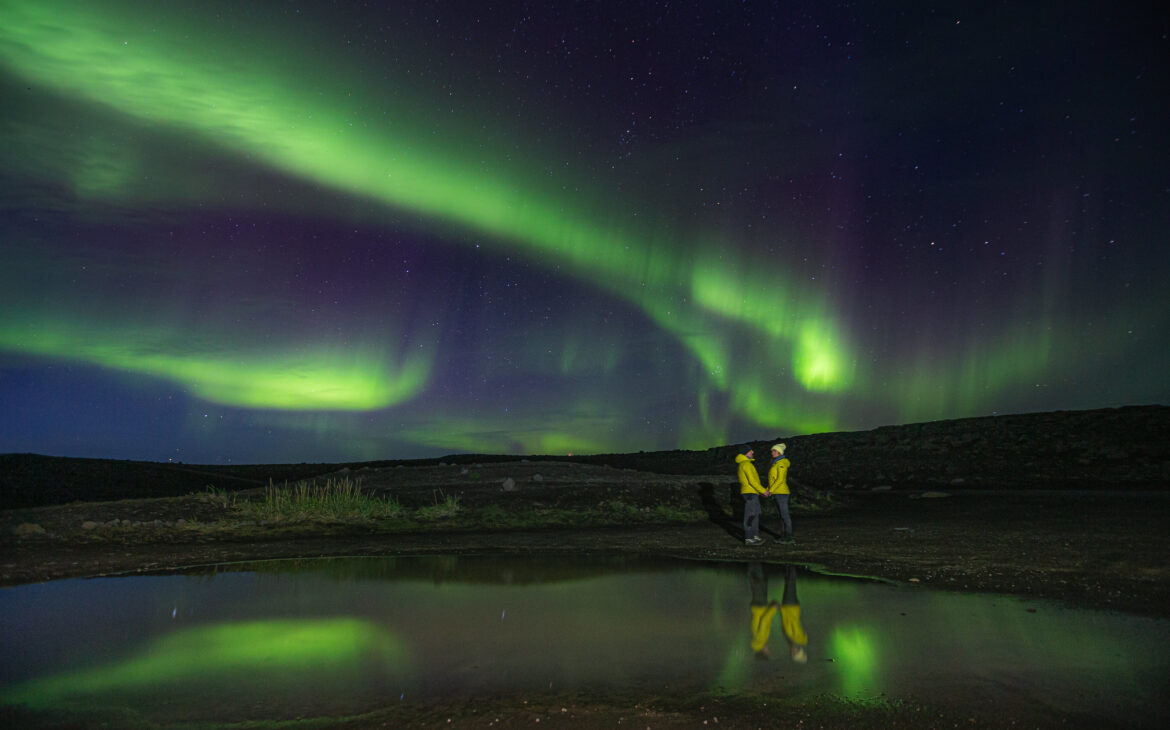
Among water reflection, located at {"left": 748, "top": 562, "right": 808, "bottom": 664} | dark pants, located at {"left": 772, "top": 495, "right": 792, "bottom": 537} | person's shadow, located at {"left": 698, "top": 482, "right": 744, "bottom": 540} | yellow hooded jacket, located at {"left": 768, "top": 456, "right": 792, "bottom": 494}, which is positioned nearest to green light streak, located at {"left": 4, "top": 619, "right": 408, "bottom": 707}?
water reflection, located at {"left": 748, "top": 562, "right": 808, "bottom": 664}

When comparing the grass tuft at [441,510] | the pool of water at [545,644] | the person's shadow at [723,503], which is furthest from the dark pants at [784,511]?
the grass tuft at [441,510]

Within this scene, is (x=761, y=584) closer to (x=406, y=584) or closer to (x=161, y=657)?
(x=406, y=584)

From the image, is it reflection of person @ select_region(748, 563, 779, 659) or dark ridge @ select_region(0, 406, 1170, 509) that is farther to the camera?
dark ridge @ select_region(0, 406, 1170, 509)

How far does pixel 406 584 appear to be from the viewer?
10.3 m

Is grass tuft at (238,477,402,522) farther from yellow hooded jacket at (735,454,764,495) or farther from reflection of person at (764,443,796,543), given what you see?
reflection of person at (764,443,796,543)

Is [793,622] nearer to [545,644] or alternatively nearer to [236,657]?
[545,644]

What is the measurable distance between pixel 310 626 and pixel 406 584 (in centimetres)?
261

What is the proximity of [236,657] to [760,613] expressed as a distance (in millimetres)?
5124

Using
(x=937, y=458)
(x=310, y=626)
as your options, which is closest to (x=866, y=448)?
(x=937, y=458)

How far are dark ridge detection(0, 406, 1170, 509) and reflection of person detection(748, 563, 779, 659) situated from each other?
25290 mm

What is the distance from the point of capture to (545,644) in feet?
22.8

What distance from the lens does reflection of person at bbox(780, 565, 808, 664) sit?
6.49m

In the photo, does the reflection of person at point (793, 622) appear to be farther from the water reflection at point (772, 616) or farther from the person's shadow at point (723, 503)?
the person's shadow at point (723, 503)

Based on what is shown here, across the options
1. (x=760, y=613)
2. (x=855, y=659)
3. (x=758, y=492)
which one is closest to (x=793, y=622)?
(x=760, y=613)
